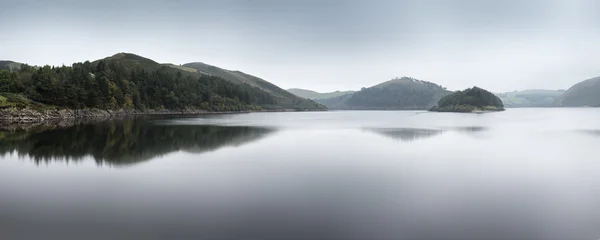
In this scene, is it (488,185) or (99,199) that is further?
(488,185)

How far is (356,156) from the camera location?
74.8 ft

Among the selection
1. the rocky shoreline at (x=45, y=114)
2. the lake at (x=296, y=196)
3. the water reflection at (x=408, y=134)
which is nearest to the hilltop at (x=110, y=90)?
the rocky shoreline at (x=45, y=114)

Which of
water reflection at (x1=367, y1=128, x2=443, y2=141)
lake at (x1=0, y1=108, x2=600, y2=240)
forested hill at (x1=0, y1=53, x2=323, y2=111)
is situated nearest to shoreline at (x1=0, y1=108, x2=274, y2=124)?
forested hill at (x1=0, y1=53, x2=323, y2=111)

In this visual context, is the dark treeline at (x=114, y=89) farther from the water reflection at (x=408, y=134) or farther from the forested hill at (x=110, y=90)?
the water reflection at (x=408, y=134)

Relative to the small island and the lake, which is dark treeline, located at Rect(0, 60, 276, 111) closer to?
the lake

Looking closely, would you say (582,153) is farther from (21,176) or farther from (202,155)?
(21,176)

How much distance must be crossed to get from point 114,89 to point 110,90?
1990 mm

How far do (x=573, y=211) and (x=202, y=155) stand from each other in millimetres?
18928

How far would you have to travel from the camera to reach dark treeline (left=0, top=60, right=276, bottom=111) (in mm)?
72438

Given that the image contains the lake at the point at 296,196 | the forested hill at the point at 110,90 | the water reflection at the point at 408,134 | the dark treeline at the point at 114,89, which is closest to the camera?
the lake at the point at 296,196

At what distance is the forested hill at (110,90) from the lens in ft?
232

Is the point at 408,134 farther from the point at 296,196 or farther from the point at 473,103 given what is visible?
the point at 473,103

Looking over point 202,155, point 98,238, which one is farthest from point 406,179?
point 202,155

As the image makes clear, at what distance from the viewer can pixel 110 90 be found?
9831cm
